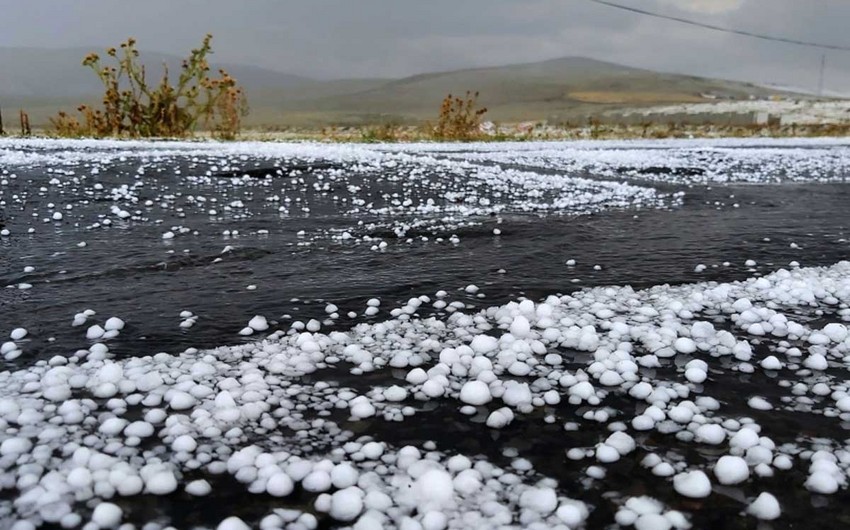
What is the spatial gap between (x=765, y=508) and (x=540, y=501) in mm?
580

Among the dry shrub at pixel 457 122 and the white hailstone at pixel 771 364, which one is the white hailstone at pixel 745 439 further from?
the dry shrub at pixel 457 122

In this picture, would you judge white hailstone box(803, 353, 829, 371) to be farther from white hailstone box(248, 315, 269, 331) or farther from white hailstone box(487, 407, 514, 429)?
white hailstone box(248, 315, 269, 331)

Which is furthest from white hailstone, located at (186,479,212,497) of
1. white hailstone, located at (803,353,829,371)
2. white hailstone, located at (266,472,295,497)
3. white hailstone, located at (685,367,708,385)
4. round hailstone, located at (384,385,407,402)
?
white hailstone, located at (803,353,829,371)

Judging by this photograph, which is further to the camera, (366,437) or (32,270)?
(32,270)

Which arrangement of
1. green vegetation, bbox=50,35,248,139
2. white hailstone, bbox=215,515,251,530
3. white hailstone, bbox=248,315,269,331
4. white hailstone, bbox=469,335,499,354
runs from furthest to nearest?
green vegetation, bbox=50,35,248,139 → white hailstone, bbox=248,315,269,331 → white hailstone, bbox=469,335,499,354 → white hailstone, bbox=215,515,251,530

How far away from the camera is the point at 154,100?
45.3ft

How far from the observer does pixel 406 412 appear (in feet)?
7.38

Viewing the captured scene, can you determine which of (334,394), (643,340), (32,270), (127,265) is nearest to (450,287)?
(643,340)

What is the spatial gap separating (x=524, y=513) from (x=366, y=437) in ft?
1.96

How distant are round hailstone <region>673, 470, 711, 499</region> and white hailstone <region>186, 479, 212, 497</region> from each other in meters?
1.30

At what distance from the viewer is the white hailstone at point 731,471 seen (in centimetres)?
181

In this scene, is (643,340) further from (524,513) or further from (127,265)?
(127,265)

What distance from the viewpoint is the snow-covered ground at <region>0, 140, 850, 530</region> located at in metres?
1.71

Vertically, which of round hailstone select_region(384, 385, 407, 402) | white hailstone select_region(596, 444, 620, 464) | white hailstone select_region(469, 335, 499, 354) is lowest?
white hailstone select_region(596, 444, 620, 464)
